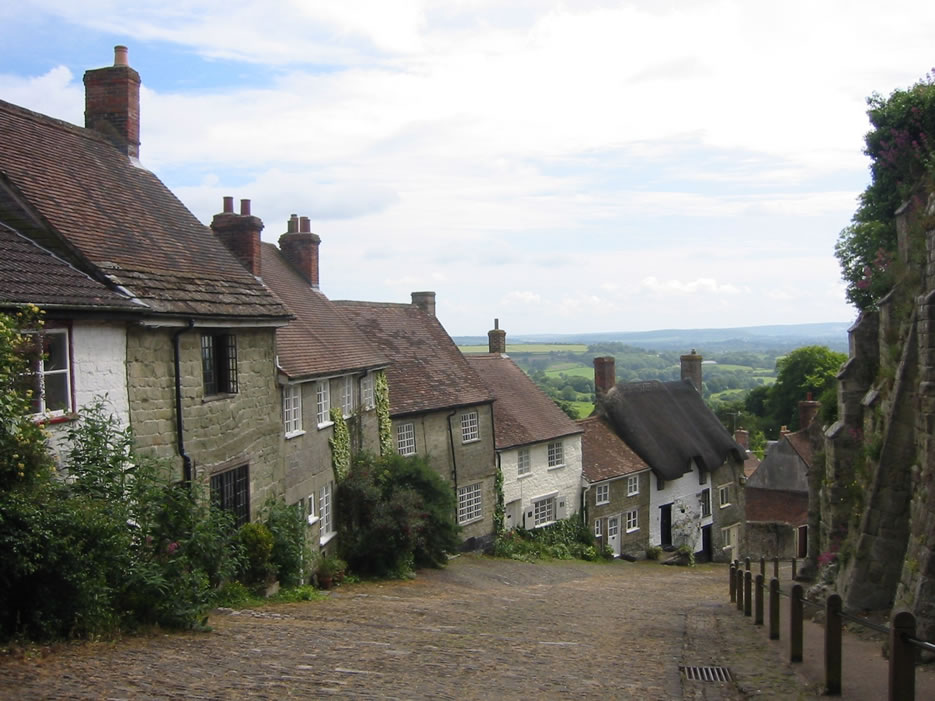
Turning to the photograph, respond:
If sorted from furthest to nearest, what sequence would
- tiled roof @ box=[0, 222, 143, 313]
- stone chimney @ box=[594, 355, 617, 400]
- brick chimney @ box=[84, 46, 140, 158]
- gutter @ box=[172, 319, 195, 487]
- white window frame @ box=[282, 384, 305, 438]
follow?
1. stone chimney @ box=[594, 355, 617, 400]
2. white window frame @ box=[282, 384, 305, 438]
3. brick chimney @ box=[84, 46, 140, 158]
4. gutter @ box=[172, 319, 195, 487]
5. tiled roof @ box=[0, 222, 143, 313]

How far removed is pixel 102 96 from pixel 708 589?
63.2ft

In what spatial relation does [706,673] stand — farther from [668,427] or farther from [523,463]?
[668,427]

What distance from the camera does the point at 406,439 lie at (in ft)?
89.8

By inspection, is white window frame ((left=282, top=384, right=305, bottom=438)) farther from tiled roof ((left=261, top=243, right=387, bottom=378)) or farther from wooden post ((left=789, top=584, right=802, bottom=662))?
wooden post ((left=789, top=584, right=802, bottom=662))

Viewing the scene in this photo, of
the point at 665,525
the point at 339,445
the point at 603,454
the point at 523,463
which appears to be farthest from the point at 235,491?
the point at 665,525

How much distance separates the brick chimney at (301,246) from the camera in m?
26.4

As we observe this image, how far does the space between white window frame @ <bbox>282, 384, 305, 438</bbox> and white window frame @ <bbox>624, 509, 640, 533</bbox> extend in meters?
21.0

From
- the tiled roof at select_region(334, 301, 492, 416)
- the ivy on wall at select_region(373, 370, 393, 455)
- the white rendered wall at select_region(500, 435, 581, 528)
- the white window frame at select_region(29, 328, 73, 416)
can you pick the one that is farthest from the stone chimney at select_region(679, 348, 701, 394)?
the white window frame at select_region(29, 328, 73, 416)

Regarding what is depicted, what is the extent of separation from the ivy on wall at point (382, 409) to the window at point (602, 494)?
1230 centimetres

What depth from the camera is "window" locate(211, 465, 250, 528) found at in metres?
14.9

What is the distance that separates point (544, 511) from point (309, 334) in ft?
48.5

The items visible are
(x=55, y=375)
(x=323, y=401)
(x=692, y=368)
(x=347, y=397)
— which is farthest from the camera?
(x=692, y=368)

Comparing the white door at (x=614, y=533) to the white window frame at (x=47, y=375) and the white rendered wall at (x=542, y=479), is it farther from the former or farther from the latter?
the white window frame at (x=47, y=375)

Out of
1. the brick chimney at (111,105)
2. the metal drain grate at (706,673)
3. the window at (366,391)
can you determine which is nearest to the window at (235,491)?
the brick chimney at (111,105)
